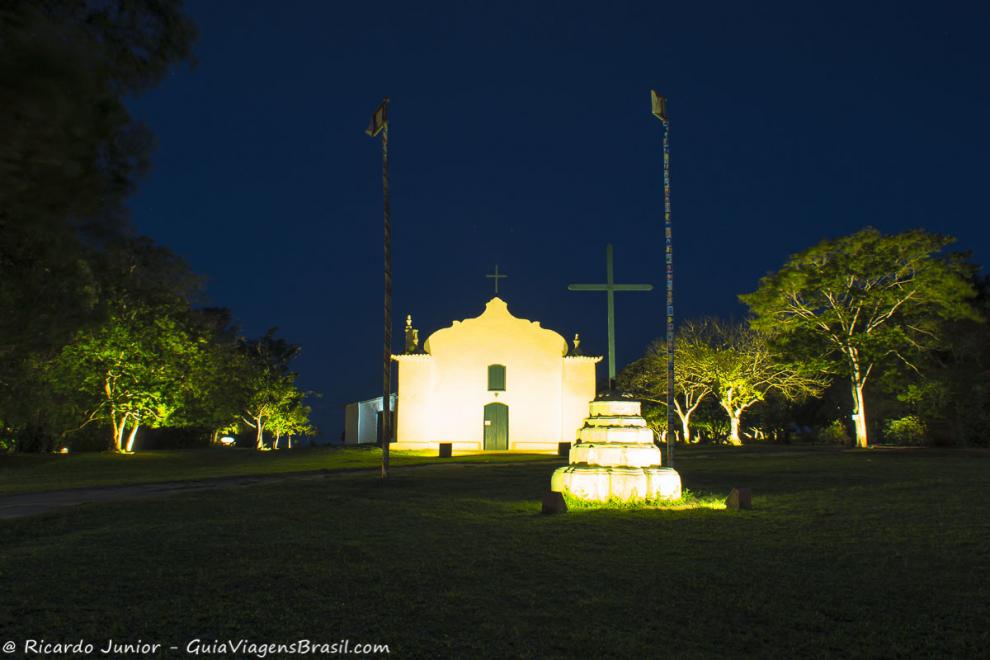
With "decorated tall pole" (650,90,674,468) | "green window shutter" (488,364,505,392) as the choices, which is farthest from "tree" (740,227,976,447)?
"decorated tall pole" (650,90,674,468)

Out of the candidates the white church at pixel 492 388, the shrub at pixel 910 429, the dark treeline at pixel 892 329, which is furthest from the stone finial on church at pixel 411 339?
the shrub at pixel 910 429

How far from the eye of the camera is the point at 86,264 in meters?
16.4

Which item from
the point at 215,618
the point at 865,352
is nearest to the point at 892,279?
the point at 865,352

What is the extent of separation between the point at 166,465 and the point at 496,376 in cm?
1443

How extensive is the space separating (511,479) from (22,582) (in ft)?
40.5

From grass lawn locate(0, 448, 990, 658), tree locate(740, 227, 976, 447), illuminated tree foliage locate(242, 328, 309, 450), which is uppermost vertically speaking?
tree locate(740, 227, 976, 447)

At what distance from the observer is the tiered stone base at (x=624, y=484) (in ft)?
41.0

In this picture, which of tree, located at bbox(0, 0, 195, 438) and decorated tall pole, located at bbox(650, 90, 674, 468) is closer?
tree, located at bbox(0, 0, 195, 438)

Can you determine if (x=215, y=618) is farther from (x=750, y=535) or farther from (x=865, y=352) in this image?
(x=865, y=352)

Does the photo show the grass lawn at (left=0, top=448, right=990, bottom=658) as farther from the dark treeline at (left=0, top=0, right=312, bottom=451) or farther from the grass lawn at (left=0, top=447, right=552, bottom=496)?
the grass lawn at (left=0, top=447, right=552, bottom=496)

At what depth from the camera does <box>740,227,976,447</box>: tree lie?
28375 mm

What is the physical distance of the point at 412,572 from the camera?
22.5 feet

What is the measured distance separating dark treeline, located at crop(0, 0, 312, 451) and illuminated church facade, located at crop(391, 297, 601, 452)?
8742mm

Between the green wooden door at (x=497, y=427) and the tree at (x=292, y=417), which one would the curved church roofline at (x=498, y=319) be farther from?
the tree at (x=292, y=417)
